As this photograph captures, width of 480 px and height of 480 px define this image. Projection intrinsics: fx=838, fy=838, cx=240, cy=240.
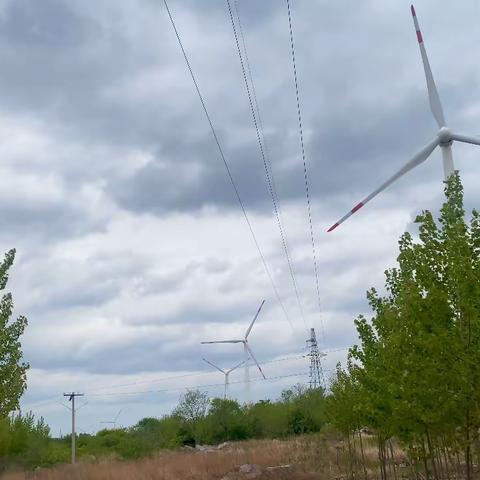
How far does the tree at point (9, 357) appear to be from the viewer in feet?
64.4

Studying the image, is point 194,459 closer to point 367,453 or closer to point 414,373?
point 367,453

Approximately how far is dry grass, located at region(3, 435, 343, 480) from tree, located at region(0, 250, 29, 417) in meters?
22.5

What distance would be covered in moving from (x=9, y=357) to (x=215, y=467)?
33107 millimetres

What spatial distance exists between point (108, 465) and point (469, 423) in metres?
39.0

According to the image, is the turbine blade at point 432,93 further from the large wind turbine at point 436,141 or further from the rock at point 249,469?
the rock at point 249,469

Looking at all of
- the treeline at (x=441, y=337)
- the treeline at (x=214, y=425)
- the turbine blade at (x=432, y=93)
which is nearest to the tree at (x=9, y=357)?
the treeline at (x=441, y=337)

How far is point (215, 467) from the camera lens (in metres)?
51.0

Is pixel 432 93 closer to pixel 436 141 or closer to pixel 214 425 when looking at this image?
pixel 436 141

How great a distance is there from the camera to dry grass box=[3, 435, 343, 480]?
148ft

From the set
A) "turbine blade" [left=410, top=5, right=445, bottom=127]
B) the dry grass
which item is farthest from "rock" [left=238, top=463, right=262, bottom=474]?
"turbine blade" [left=410, top=5, right=445, bottom=127]

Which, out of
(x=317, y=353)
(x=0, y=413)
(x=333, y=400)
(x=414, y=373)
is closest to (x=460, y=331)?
(x=414, y=373)

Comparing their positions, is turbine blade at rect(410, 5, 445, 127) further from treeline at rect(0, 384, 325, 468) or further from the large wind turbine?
treeline at rect(0, 384, 325, 468)

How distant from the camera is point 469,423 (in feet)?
50.5

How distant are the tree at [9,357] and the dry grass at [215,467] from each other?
888 inches
